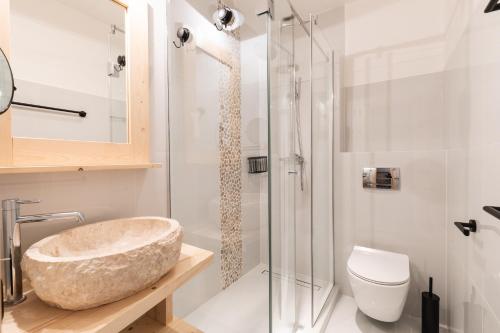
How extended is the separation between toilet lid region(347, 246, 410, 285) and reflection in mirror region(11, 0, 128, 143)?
1.69 meters

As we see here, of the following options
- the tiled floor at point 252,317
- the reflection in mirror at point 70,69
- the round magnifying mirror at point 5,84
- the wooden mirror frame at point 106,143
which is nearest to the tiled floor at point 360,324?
the tiled floor at point 252,317

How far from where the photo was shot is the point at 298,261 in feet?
5.74

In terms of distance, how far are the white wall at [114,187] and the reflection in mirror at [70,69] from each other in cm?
Answer: 18

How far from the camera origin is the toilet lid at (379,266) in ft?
4.97

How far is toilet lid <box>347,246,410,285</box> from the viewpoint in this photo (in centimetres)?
151

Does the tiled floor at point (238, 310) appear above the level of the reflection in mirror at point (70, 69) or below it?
below

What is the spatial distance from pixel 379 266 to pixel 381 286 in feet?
0.77

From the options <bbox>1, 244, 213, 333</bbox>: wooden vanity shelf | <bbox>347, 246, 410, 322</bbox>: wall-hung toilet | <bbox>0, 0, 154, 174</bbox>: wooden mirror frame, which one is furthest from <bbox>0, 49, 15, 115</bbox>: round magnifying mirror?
<bbox>347, 246, 410, 322</bbox>: wall-hung toilet

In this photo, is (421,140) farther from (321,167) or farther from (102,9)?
(102,9)

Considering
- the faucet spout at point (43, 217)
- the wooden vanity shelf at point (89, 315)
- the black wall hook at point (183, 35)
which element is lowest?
the wooden vanity shelf at point (89, 315)

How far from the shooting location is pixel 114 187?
1153 mm

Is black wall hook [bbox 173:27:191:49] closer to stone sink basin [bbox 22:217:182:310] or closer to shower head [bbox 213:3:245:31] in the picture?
shower head [bbox 213:3:245:31]

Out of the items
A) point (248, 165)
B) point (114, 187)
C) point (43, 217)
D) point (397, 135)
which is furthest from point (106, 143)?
point (397, 135)

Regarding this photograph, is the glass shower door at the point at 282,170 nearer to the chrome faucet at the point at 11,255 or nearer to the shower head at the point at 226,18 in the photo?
the shower head at the point at 226,18
